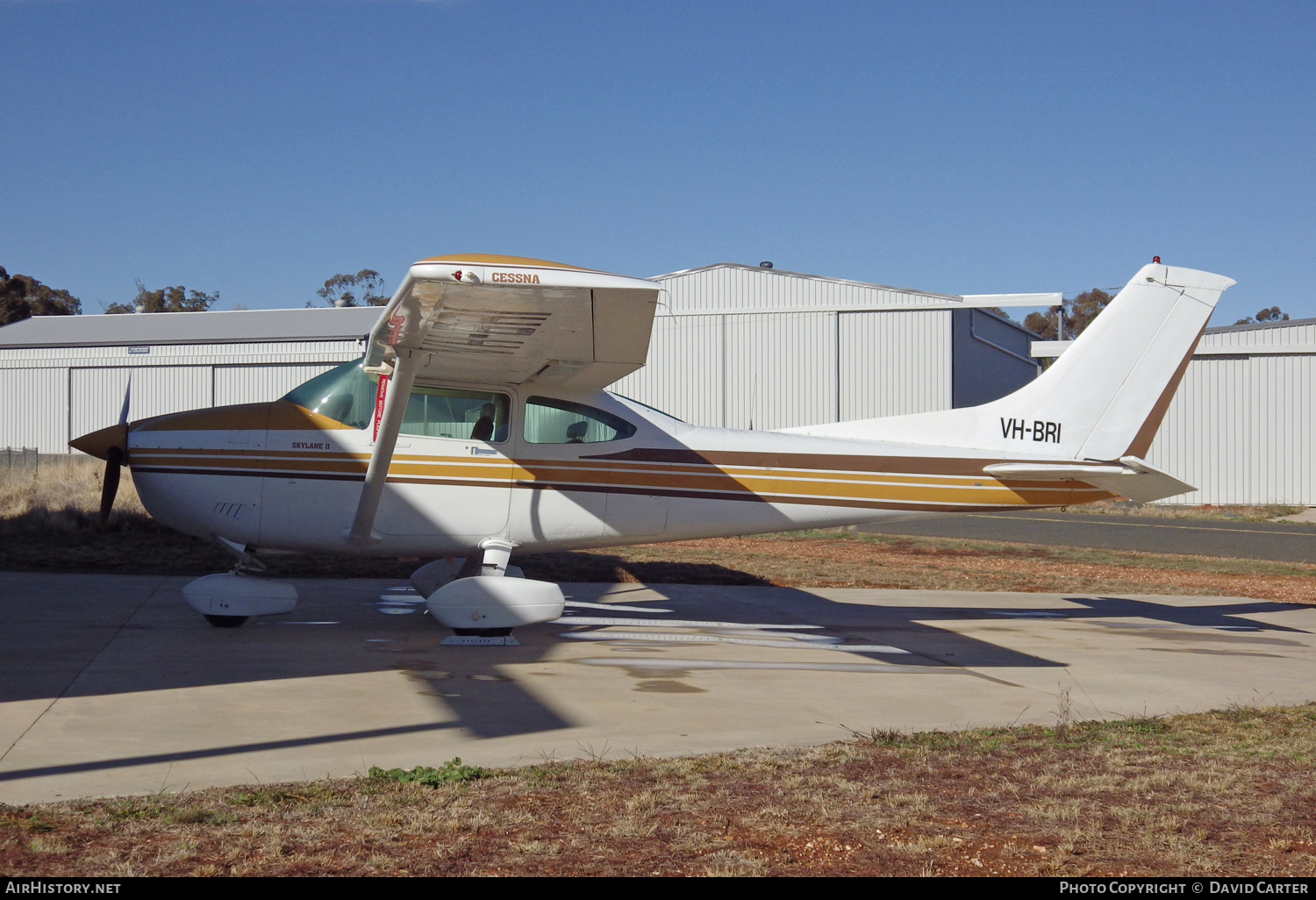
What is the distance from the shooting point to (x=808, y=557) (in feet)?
49.3

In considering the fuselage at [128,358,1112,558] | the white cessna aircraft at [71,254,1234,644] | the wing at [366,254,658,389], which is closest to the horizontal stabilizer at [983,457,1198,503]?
the white cessna aircraft at [71,254,1234,644]

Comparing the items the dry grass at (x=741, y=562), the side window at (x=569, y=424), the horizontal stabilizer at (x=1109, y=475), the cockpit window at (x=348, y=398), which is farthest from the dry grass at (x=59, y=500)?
the horizontal stabilizer at (x=1109, y=475)

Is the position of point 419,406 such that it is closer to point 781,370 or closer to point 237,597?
point 237,597

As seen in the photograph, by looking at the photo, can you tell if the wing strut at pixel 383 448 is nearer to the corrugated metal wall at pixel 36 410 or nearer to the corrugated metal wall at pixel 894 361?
the corrugated metal wall at pixel 894 361

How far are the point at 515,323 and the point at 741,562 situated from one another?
7743mm

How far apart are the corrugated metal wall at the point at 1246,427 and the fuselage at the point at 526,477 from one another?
23915mm

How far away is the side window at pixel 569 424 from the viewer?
28.1 ft

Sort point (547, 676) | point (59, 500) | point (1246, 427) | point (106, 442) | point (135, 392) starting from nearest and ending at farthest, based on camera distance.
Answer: point (547, 676)
point (106, 442)
point (59, 500)
point (1246, 427)
point (135, 392)

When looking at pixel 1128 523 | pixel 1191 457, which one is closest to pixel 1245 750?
pixel 1128 523

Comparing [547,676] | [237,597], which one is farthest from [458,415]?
[547,676]

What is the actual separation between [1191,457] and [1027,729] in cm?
2827

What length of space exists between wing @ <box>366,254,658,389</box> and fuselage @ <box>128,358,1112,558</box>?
0.47 m

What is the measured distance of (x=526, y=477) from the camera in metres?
8.50

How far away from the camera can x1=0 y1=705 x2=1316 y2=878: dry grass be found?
11.2 ft
